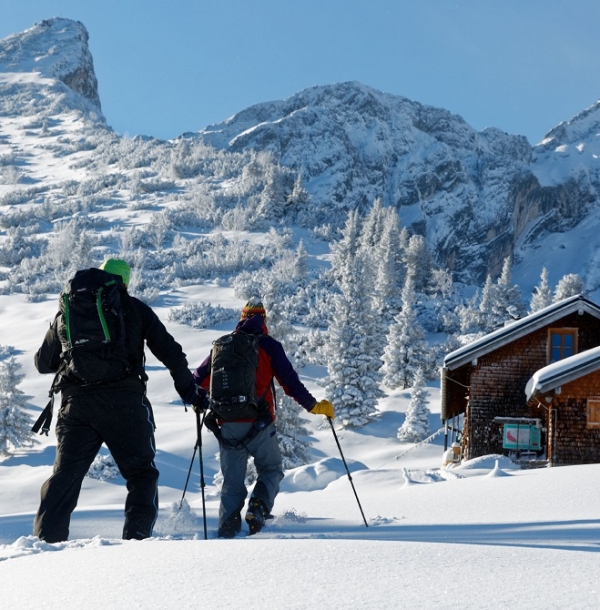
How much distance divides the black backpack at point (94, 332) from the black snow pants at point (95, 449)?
0.17 m

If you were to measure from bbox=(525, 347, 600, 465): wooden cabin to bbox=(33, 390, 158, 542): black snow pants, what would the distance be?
47.8 ft

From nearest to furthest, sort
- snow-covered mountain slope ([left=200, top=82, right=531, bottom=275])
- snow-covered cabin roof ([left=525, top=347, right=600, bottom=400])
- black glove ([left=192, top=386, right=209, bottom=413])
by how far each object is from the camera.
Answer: black glove ([left=192, top=386, right=209, bottom=413])
snow-covered cabin roof ([left=525, top=347, right=600, bottom=400])
snow-covered mountain slope ([left=200, top=82, right=531, bottom=275])

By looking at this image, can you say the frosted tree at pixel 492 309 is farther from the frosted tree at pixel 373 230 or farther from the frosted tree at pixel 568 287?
the frosted tree at pixel 373 230

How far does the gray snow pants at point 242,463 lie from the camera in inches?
245

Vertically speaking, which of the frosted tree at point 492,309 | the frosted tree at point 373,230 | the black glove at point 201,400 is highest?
the frosted tree at point 373,230

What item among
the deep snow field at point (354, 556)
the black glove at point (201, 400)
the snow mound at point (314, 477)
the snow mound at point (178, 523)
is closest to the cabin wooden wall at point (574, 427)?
the snow mound at point (314, 477)

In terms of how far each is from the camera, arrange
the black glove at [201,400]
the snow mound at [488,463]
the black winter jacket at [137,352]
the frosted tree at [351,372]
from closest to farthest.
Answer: the black winter jacket at [137,352] → the black glove at [201,400] → the snow mound at [488,463] → the frosted tree at [351,372]

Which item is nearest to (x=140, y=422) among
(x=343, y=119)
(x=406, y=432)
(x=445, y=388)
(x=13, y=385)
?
(x=445, y=388)

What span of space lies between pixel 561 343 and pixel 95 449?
63.0 feet

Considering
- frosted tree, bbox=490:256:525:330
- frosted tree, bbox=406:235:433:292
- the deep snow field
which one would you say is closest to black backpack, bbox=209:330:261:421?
the deep snow field

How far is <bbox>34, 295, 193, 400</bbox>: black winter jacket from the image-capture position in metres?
5.00

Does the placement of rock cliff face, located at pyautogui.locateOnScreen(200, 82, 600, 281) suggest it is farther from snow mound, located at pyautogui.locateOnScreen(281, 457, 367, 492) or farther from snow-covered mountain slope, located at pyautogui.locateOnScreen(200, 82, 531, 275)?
snow mound, located at pyautogui.locateOnScreen(281, 457, 367, 492)

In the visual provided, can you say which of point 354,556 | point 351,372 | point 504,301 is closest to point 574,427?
point 354,556

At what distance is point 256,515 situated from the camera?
6.02 m
